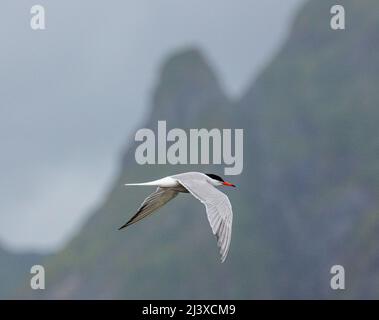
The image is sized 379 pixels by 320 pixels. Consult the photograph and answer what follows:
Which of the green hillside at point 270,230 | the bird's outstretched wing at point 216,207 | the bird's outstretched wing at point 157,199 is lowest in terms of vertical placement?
the bird's outstretched wing at point 216,207

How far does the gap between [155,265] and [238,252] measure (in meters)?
12.9

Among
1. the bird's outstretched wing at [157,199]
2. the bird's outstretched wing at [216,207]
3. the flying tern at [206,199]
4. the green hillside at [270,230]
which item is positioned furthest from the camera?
the green hillside at [270,230]

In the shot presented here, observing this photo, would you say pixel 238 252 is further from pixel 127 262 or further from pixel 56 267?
pixel 56 267

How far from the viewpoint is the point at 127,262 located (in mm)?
193500

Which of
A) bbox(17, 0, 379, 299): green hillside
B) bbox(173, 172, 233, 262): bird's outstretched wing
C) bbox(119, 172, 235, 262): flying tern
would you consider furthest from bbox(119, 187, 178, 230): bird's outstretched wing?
bbox(17, 0, 379, 299): green hillside

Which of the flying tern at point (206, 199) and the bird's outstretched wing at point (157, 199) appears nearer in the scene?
the flying tern at point (206, 199)

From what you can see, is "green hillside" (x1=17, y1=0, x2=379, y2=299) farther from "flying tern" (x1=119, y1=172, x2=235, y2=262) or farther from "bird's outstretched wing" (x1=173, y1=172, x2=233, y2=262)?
"bird's outstretched wing" (x1=173, y1=172, x2=233, y2=262)

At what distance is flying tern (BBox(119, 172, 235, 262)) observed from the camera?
17658mm

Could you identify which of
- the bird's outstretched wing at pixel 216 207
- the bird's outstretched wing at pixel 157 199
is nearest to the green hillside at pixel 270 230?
the bird's outstretched wing at pixel 157 199

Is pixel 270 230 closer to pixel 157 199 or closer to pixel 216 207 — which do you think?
pixel 157 199

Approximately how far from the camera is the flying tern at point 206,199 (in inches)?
695

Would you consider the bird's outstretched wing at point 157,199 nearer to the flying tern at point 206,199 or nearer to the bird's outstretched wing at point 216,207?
the flying tern at point 206,199
